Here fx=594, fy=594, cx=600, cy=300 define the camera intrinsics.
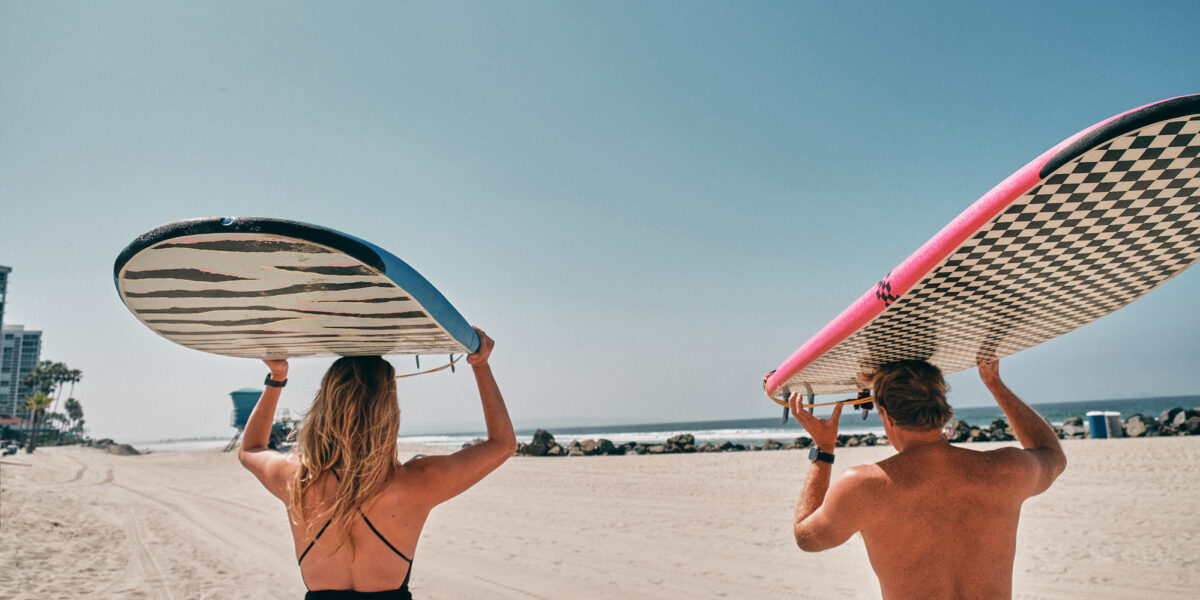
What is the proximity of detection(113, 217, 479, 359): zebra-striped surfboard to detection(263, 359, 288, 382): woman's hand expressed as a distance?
121mm

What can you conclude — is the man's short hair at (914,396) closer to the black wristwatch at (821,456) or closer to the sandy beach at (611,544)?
the black wristwatch at (821,456)

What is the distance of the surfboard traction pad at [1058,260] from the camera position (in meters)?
1.52

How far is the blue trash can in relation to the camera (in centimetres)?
1950

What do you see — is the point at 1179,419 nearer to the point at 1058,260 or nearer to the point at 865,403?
the point at 865,403

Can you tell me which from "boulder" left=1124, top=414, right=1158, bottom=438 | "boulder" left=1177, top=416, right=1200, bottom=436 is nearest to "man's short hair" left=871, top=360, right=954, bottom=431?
"boulder" left=1124, top=414, right=1158, bottom=438

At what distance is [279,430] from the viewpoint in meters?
37.4

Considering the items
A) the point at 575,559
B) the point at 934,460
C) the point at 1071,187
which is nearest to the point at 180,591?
the point at 575,559

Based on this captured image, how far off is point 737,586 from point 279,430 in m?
38.6

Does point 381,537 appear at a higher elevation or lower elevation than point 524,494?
higher

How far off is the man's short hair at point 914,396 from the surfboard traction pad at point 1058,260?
0.55ft

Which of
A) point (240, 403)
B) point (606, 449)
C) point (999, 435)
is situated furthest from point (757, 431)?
point (240, 403)

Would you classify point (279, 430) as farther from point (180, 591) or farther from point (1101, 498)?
point (1101, 498)

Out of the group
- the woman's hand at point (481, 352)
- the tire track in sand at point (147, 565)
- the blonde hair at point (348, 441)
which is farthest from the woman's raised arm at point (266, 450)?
the tire track in sand at point (147, 565)

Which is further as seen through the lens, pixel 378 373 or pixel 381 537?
pixel 378 373
